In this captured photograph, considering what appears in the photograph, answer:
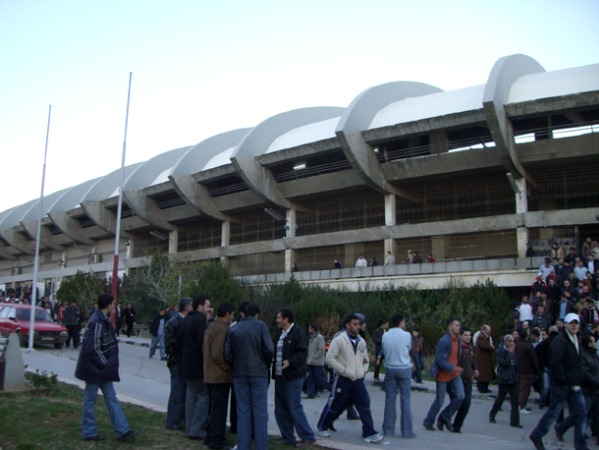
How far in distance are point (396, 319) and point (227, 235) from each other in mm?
34257

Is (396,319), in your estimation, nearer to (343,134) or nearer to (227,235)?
(343,134)

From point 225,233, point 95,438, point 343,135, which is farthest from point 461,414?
point 225,233

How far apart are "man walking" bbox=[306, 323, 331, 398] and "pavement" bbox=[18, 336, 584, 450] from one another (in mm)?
288

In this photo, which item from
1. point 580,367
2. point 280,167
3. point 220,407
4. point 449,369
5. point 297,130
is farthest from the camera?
point 297,130

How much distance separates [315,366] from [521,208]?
19.4 metres

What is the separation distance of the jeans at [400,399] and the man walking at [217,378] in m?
2.46

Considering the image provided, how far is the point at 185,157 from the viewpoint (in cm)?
4203

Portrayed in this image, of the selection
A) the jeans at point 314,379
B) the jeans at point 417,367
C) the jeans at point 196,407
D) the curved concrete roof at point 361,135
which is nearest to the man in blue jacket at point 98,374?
the jeans at point 196,407

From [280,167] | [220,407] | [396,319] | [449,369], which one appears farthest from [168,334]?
[280,167]

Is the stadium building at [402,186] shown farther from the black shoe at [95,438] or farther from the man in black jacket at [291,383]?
the black shoe at [95,438]

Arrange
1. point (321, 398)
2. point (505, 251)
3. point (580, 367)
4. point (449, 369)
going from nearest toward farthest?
1. point (580, 367)
2. point (449, 369)
3. point (321, 398)
4. point (505, 251)

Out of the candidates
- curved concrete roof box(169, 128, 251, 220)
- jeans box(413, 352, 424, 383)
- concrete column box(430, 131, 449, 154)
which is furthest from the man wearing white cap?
curved concrete roof box(169, 128, 251, 220)

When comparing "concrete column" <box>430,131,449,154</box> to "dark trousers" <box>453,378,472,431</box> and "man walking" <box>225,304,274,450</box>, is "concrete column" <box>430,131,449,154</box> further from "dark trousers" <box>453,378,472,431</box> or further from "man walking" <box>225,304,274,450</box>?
"man walking" <box>225,304,274,450</box>

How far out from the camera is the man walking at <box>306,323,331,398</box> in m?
12.9
